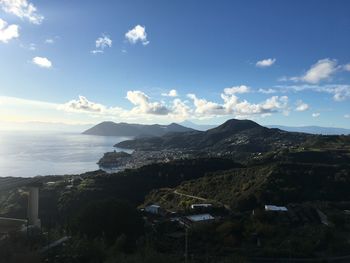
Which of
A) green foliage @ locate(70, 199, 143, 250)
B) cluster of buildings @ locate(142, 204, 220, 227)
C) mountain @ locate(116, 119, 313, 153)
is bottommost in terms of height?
cluster of buildings @ locate(142, 204, 220, 227)

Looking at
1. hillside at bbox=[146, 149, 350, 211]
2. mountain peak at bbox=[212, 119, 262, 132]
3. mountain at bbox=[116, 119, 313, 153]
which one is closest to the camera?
hillside at bbox=[146, 149, 350, 211]

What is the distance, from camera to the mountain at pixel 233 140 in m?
114

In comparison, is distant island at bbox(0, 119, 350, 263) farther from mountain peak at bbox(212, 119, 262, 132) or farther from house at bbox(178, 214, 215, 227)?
mountain peak at bbox(212, 119, 262, 132)

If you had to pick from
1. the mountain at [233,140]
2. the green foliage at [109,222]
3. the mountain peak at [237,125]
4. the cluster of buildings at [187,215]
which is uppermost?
the mountain peak at [237,125]

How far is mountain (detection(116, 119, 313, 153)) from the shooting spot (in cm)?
11411

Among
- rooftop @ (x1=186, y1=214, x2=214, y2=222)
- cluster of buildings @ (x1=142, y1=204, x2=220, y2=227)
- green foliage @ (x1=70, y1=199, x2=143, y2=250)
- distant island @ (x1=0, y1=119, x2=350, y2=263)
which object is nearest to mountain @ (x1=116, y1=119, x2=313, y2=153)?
distant island @ (x1=0, y1=119, x2=350, y2=263)

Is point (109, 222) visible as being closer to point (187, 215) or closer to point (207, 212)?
point (187, 215)

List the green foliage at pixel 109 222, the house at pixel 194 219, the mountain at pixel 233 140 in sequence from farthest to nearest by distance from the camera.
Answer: the mountain at pixel 233 140
the house at pixel 194 219
the green foliage at pixel 109 222

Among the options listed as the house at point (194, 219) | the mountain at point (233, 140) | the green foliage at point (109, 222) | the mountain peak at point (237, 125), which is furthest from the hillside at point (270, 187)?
the mountain peak at point (237, 125)

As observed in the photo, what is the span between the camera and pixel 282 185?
115ft

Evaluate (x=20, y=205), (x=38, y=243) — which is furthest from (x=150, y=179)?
(x=38, y=243)

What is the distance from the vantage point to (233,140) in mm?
129625

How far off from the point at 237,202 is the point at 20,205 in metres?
19.0

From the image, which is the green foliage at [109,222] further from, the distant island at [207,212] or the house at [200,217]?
the house at [200,217]
